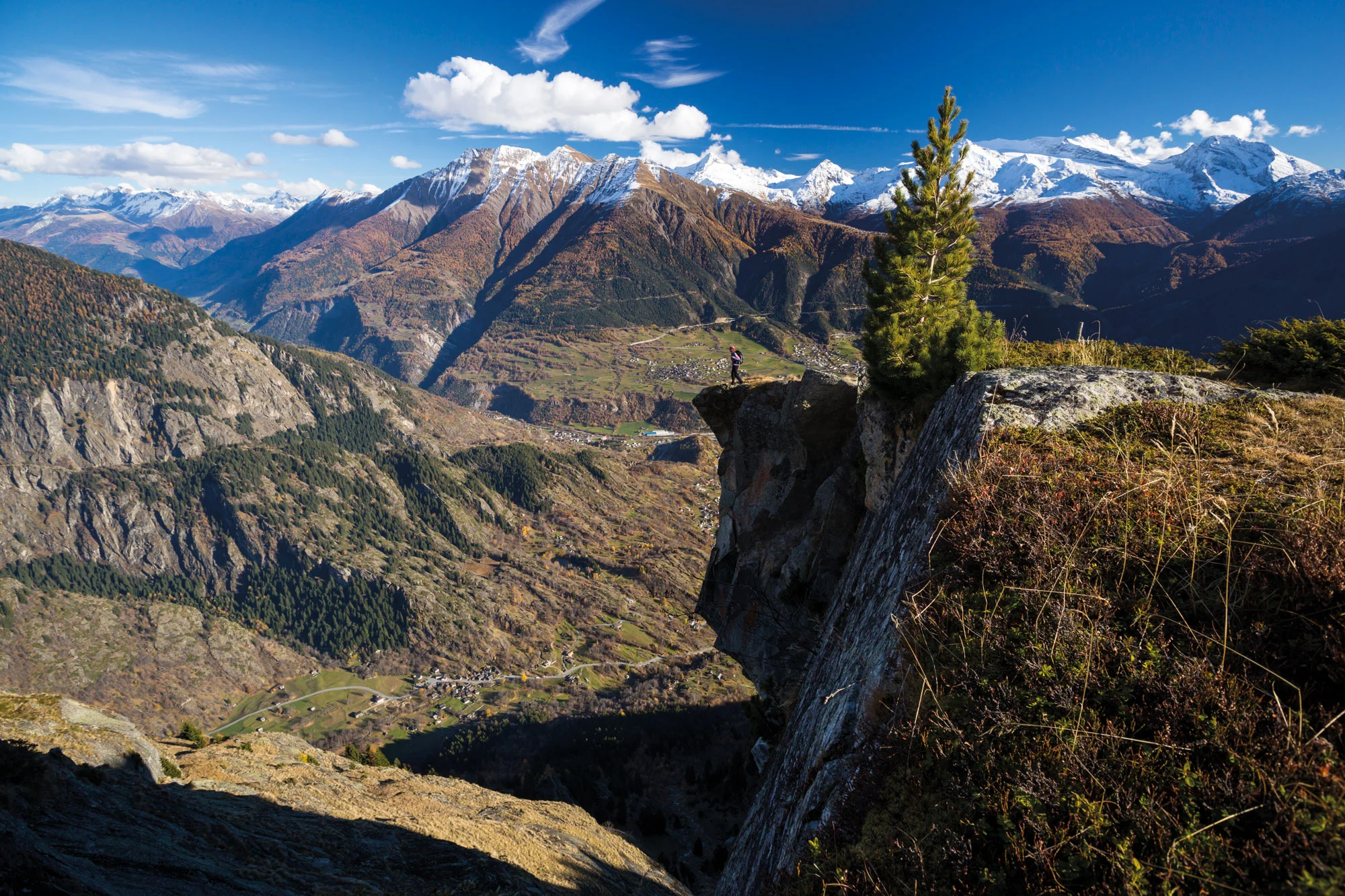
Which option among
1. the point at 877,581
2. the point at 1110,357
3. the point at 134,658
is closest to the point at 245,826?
the point at 877,581

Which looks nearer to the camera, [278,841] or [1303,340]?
[1303,340]

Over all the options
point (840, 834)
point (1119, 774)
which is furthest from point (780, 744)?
point (1119, 774)

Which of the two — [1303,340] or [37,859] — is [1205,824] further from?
[1303,340]

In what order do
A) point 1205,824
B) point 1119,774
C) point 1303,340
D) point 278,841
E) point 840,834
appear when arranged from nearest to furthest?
point 1205,824 → point 1119,774 → point 840,834 → point 1303,340 → point 278,841

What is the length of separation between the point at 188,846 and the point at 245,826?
3989 mm

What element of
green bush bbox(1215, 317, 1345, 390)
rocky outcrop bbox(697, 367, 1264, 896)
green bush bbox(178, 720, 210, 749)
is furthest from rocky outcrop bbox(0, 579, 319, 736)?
green bush bbox(1215, 317, 1345, 390)

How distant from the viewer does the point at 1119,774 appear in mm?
4684

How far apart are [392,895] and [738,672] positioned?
15657 centimetres

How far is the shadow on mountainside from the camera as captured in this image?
32.7 ft

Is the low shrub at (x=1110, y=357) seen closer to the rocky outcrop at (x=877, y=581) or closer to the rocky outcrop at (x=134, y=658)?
the rocky outcrop at (x=877, y=581)

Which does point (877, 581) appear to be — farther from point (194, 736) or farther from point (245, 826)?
point (194, 736)

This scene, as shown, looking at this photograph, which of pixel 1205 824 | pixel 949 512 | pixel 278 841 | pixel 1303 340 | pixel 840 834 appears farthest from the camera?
pixel 278 841

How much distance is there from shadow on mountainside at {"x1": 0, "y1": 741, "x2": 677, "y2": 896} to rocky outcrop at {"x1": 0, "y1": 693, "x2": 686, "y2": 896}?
0.17ft

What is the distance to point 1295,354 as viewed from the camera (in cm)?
1532
